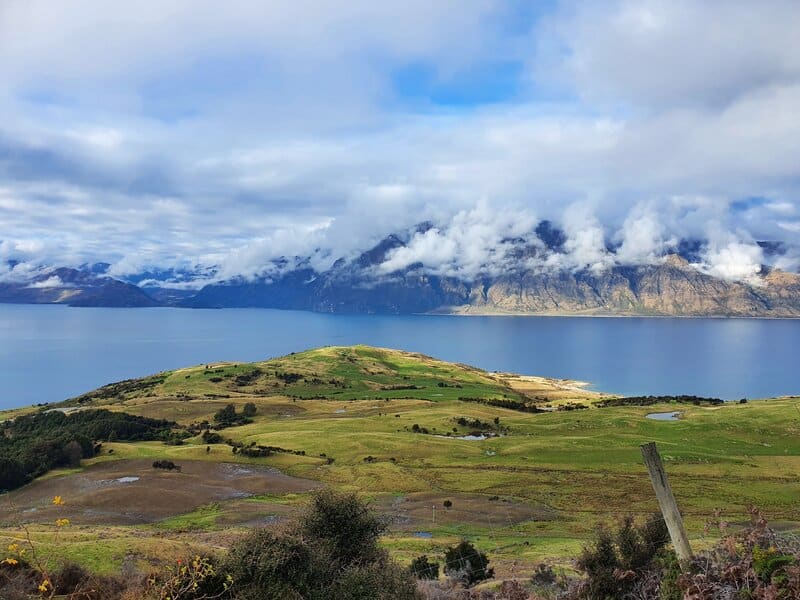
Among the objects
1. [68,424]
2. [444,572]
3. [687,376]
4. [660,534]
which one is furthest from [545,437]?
[687,376]

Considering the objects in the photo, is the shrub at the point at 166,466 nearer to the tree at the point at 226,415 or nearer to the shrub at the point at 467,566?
the tree at the point at 226,415

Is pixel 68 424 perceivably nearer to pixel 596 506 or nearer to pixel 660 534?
pixel 596 506

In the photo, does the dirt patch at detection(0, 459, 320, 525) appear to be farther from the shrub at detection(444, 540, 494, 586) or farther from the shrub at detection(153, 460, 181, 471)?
the shrub at detection(444, 540, 494, 586)

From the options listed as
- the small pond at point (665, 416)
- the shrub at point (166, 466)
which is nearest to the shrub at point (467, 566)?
the shrub at point (166, 466)

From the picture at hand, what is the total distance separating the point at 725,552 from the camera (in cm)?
810

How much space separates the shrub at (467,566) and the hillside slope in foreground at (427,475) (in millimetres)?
1194

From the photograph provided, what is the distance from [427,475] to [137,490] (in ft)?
78.8

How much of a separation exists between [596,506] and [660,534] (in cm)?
2376

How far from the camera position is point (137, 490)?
4241 cm

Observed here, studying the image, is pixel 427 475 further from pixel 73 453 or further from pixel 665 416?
pixel 665 416

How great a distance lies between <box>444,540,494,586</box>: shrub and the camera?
68.8 ft

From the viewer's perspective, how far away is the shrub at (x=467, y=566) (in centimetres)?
2097

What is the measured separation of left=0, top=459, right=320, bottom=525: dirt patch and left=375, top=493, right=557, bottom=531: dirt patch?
9.70 metres

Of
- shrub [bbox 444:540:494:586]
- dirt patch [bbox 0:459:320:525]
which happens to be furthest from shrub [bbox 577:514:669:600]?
dirt patch [bbox 0:459:320:525]
